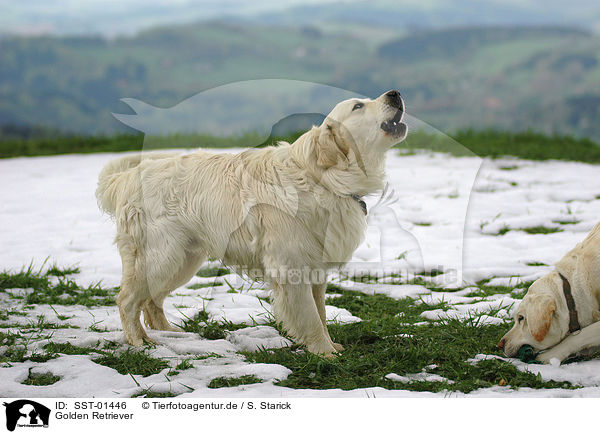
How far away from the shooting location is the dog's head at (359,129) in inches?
143

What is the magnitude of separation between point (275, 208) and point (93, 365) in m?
1.42

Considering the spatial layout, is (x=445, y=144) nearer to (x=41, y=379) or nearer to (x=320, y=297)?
(x=320, y=297)

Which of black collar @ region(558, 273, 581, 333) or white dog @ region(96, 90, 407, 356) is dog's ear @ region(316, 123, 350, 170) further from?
black collar @ region(558, 273, 581, 333)

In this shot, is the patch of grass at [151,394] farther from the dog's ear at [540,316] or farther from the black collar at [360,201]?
the dog's ear at [540,316]

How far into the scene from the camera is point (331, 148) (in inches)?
145

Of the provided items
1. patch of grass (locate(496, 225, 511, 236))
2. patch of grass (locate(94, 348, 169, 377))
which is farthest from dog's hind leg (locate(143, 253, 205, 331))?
patch of grass (locate(496, 225, 511, 236))

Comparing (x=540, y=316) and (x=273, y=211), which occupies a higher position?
(x=273, y=211)

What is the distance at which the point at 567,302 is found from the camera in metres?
3.43

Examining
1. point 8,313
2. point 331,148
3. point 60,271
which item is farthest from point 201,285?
point 331,148

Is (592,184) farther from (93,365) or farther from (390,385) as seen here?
(93,365)

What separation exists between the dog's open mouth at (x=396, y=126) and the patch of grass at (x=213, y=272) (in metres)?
2.41

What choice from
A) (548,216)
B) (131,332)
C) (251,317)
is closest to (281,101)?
(251,317)

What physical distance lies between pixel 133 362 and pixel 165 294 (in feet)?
2.81

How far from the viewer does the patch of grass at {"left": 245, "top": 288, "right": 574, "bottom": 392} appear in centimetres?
322
